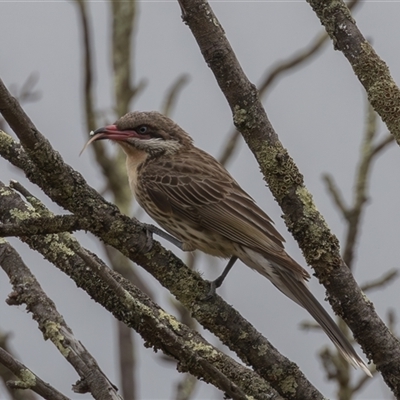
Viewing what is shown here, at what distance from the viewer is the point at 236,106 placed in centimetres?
423

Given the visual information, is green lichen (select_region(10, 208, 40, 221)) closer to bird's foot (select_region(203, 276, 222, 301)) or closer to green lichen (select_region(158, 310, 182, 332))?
green lichen (select_region(158, 310, 182, 332))

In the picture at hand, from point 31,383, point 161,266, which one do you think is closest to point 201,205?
point 161,266

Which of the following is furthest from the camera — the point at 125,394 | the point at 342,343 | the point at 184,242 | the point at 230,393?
the point at 125,394

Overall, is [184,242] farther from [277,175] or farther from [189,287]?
[277,175]

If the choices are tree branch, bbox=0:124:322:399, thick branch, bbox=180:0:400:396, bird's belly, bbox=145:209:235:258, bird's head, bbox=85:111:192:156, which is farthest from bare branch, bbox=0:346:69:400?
bird's head, bbox=85:111:192:156

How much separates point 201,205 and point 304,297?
110 centimetres

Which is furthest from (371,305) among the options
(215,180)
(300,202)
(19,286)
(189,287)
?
(215,180)

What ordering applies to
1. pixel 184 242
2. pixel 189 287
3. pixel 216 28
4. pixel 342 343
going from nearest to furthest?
pixel 216 28 < pixel 189 287 < pixel 342 343 < pixel 184 242

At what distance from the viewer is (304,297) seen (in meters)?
5.42

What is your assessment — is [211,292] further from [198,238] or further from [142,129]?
[142,129]

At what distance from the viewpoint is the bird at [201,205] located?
18.2 ft

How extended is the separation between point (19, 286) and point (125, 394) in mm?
2725

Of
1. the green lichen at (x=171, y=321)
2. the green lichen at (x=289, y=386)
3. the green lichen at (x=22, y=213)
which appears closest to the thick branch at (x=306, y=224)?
the green lichen at (x=289, y=386)

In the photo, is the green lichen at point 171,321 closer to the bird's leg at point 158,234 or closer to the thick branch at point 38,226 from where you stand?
the bird's leg at point 158,234
